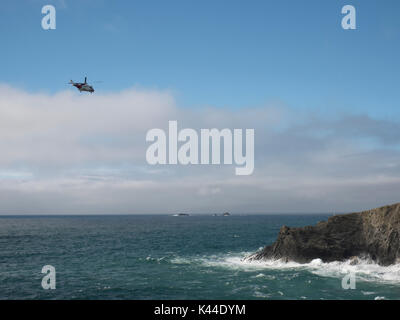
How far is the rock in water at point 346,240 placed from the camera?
1886 inches

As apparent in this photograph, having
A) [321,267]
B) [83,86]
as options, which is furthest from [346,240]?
[83,86]

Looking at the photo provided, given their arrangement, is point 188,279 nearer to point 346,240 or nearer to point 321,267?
point 321,267

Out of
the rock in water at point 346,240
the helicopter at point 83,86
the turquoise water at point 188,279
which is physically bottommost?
the turquoise water at point 188,279

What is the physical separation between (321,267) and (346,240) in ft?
26.2

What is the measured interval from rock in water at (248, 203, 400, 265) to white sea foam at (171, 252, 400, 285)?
142 centimetres

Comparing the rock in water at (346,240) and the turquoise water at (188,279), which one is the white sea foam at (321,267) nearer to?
the turquoise water at (188,279)

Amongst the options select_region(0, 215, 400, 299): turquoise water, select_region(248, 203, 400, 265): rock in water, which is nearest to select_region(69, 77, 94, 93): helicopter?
select_region(0, 215, 400, 299): turquoise water

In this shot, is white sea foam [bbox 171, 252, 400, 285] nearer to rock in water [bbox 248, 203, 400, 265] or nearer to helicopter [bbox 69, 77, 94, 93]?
rock in water [bbox 248, 203, 400, 265]

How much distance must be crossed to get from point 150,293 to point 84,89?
92.5 feet

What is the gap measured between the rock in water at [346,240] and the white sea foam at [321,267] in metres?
1.42

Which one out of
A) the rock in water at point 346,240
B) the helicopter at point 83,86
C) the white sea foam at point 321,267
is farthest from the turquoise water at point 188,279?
the helicopter at point 83,86

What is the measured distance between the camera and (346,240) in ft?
171
